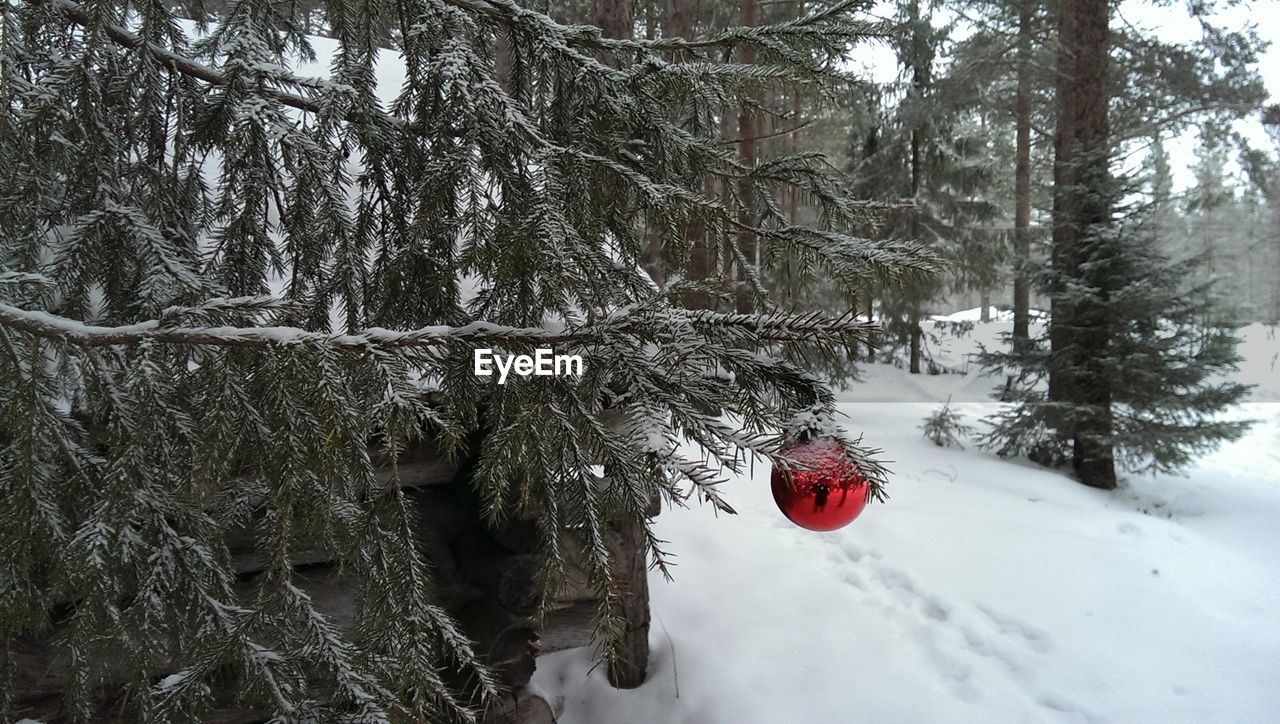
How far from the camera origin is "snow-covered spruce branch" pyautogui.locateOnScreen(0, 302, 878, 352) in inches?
43.5

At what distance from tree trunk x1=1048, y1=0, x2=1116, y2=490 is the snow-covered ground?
624 mm

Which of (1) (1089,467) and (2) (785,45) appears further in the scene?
(1) (1089,467)

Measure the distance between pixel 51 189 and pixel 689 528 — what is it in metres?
4.15

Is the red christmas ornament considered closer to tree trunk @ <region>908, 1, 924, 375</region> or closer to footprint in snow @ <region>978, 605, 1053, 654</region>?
footprint in snow @ <region>978, 605, 1053, 654</region>

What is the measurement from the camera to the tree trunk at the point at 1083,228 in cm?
613

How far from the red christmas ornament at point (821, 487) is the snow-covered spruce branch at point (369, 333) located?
0.20 meters

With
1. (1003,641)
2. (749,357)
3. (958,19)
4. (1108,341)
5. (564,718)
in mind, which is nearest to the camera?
(749,357)

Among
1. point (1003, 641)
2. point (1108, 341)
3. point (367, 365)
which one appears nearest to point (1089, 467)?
point (1108, 341)

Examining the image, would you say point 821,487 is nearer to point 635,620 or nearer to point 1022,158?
point 635,620

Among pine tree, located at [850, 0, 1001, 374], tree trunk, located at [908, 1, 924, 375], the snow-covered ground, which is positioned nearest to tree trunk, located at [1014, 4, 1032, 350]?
pine tree, located at [850, 0, 1001, 374]

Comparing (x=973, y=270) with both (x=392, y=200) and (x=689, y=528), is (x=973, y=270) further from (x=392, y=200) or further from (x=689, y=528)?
(x=392, y=200)

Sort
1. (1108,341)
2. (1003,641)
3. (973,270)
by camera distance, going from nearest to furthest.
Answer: (1003,641)
(1108,341)
(973,270)

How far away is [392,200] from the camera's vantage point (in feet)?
6.31

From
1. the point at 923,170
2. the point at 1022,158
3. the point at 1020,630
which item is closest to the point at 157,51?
the point at 1020,630
